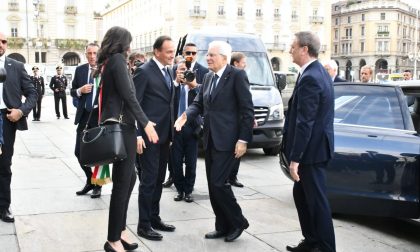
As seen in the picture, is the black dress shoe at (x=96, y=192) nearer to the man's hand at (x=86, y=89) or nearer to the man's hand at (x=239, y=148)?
the man's hand at (x=86, y=89)

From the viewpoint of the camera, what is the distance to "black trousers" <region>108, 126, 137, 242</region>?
4.50 metres

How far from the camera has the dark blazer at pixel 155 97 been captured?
5.18 m

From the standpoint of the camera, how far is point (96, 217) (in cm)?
589

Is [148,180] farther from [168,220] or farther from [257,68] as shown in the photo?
[257,68]

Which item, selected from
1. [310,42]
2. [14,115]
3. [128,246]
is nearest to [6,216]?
[14,115]

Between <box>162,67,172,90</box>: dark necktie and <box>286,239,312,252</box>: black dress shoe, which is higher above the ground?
<box>162,67,172,90</box>: dark necktie

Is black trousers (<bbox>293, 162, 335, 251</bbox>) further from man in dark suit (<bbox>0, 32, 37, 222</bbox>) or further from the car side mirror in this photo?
the car side mirror

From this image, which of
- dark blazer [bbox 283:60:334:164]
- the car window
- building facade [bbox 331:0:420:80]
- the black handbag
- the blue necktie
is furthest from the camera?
building facade [bbox 331:0:420:80]

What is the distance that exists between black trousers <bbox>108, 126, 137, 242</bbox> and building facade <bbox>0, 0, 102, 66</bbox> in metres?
71.7

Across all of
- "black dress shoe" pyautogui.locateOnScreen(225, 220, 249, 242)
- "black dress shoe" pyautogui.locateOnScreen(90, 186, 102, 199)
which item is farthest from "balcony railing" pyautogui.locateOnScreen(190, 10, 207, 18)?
"black dress shoe" pyautogui.locateOnScreen(225, 220, 249, 242)

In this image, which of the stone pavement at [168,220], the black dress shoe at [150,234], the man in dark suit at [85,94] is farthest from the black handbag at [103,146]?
the man in dark suit at [85,94]

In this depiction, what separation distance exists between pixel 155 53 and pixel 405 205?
2.96m

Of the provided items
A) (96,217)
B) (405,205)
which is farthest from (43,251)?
(405,205)

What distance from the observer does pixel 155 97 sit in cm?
523
